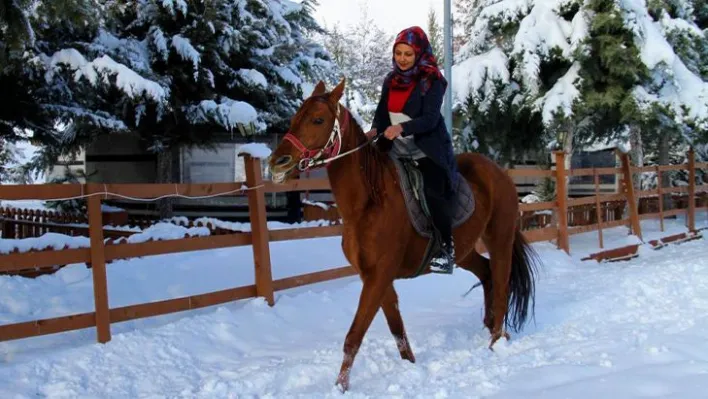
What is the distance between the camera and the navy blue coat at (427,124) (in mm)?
4301

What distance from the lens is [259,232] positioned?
6246mm

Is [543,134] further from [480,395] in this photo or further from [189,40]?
[480,395]

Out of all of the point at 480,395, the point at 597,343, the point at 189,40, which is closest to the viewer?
the point at 480,395

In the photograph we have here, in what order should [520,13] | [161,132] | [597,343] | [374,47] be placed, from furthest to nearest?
[374,47]
[520,13]
[161,132]
[597,343]

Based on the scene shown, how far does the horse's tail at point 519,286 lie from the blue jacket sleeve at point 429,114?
2.01m

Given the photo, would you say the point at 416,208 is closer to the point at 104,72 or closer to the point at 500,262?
the point at 500,262

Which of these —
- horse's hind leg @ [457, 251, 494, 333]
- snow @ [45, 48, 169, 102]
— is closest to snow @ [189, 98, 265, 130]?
snow @ [45, 48, 169, 102]

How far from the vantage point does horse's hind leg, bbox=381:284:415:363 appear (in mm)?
4578

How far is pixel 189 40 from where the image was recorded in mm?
11594

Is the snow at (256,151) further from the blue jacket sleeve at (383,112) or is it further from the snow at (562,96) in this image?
the snow at (562,96)

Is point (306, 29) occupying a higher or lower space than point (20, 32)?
higher

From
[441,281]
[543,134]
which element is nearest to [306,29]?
[543,134]

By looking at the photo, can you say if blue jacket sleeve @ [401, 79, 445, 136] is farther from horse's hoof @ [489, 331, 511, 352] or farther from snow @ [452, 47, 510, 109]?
snow @ [452, 47, 510, 109]

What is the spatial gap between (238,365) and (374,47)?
47.1 metres
